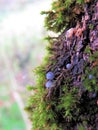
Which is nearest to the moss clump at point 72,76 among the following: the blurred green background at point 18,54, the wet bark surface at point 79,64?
the wet bark surface at point 79,64

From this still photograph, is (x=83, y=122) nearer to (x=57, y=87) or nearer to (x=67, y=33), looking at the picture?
(x=57, y=87)

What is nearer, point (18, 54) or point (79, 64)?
point (79, 64)

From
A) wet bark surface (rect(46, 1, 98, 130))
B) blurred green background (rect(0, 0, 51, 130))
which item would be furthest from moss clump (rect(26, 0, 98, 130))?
blurred green background (rect(0, 0, 51, 130))

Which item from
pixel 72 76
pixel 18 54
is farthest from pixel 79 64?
pixel 18 54

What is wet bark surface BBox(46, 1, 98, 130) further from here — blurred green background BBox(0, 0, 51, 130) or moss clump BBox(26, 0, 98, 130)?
blurred green background BBox(0, 0, 51, 130)

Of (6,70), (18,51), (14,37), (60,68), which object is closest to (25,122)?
(6,70)

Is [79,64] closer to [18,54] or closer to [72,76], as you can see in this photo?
[72,76]
